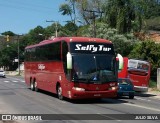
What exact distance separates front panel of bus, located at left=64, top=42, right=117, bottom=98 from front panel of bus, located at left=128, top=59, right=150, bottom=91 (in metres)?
8.19

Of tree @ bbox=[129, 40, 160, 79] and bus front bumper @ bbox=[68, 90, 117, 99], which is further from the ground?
tree @ bbox=[129, 40, 160, 79]

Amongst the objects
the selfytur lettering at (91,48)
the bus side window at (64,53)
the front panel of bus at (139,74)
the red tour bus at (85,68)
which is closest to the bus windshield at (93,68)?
the red tour bus at (85,68)

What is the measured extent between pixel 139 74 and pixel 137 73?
175mm

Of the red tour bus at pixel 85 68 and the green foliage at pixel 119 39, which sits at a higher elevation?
the green foliage at pixel 119 39

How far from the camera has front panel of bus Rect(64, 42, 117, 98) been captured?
21438 millimetres

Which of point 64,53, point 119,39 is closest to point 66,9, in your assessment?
point 119,39

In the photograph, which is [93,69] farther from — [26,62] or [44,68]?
[26,62]

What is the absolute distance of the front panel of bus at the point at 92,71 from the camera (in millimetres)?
21438

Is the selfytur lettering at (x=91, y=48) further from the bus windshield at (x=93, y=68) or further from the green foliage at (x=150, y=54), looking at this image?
the green foliage at (x=150, y=54)

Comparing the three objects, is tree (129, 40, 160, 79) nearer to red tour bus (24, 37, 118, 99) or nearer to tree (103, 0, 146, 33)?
tree (103, 0, 146, 33)

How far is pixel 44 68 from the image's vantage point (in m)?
27.7

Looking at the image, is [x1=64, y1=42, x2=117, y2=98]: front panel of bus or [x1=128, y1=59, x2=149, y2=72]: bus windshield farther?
[x1=128, y1=59, x2=149, y2=72]: bus windshield

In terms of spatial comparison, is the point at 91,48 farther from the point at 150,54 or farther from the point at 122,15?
the point at 122,15

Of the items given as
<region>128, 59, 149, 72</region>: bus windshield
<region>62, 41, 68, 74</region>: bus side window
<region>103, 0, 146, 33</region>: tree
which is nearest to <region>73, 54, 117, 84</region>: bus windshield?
<region>62, 41, 68, 74</region>: bus side window
